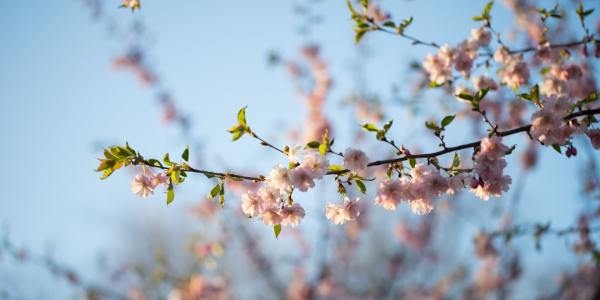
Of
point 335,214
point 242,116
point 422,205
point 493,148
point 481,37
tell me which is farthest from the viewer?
point 481,37

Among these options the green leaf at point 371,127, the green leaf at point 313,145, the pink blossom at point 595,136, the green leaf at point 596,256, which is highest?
the green leaf at point 596,256

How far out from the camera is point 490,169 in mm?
1626

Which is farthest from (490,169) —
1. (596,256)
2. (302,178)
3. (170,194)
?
(596,256)

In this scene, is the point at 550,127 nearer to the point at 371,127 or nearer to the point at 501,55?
the point at 371,127

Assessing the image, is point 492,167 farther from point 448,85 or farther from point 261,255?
point 261,255

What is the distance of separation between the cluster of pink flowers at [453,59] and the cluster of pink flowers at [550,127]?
3.06 ft

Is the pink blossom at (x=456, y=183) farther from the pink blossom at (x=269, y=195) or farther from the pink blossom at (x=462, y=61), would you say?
→ the pink blossom at (x=462, y=61)

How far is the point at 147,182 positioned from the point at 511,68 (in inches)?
86.0

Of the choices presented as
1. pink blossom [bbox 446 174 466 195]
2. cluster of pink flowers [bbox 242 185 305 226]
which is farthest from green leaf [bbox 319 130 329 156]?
pink blossom [bbox 446 174 466 195]

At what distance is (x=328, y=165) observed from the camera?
1.63 meters

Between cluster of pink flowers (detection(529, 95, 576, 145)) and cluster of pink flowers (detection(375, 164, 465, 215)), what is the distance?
341mm

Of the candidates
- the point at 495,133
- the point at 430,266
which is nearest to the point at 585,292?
the point at 430,266

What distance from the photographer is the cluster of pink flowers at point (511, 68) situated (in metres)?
2.48

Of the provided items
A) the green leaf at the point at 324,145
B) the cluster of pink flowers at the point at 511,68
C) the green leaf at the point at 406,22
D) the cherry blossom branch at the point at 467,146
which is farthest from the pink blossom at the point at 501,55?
the green leaf at the point at 324,145
